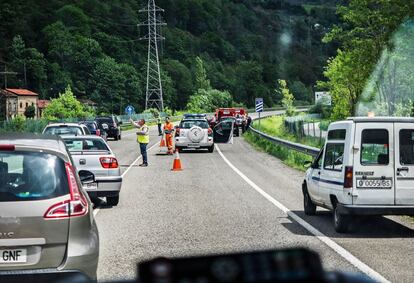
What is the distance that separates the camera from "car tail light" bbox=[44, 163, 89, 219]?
6.23 m

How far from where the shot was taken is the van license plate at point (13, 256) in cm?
601

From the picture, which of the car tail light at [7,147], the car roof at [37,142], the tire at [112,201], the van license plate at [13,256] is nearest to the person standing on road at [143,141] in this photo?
the tire at [112,201]

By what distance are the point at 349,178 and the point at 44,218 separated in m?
5.69

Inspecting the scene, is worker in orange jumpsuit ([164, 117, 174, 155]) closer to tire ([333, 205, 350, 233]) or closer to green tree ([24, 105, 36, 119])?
tire ([333, 205, 350, 233])

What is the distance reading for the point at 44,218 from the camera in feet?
20.2

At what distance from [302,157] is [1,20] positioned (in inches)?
5375

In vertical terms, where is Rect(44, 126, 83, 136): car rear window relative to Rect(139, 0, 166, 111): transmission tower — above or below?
below

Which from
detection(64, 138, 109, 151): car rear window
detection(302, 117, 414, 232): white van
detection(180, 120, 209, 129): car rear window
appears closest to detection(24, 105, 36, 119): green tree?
detection(180, 120, 209, 129): car rear window

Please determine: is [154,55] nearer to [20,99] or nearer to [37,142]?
[20,99]

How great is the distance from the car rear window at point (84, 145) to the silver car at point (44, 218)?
8613 millimetres

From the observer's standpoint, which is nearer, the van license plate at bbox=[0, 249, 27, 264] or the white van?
the van license plate at bbox=[0, 249, 27, 264]

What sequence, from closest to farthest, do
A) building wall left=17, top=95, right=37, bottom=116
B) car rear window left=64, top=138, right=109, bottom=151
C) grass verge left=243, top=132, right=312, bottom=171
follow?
car rear window left=64, top=138, right=109, bottom=151 < grass verge left=243, top=132, right=312, bottom=171 < building wall left=17, top=95, right=37, bottom=116

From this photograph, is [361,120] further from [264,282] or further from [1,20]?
[1,20]

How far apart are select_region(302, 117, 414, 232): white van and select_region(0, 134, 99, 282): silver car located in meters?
5.11
